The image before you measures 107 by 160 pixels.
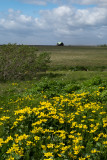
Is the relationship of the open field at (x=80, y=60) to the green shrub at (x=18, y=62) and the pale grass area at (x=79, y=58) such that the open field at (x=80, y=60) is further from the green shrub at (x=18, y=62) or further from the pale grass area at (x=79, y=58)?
the green shrub at (x=18, y=62)

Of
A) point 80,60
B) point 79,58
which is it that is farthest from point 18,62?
point 79,58

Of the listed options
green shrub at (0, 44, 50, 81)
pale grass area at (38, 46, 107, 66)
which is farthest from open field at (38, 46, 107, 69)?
green shrub at (0, 44, 50, 81)

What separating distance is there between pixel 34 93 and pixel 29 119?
4182 mm

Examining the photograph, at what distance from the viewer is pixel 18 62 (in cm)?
1320

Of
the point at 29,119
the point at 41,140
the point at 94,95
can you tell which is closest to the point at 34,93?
the point at 94,95

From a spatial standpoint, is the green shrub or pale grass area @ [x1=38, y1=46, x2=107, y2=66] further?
pale grass area @ [x1=38, y1=46, x2=107, y2=66]

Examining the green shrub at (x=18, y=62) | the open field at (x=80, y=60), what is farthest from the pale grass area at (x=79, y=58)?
the green shrub at (x=18, y=62)

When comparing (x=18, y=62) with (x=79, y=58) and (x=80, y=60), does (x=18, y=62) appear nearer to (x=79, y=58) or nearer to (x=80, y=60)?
(x=80, y=60)

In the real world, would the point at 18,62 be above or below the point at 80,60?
above

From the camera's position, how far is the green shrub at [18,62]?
505 inches

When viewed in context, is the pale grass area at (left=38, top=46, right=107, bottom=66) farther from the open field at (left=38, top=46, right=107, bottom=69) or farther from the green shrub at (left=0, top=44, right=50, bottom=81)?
the green shrub at (left=0, top=44, right=50, bottom=81)

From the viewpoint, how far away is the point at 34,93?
30.2ft

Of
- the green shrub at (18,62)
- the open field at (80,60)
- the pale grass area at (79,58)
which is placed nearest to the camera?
the green shrub at (18,62)

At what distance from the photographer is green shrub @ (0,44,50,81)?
42.1 feet
